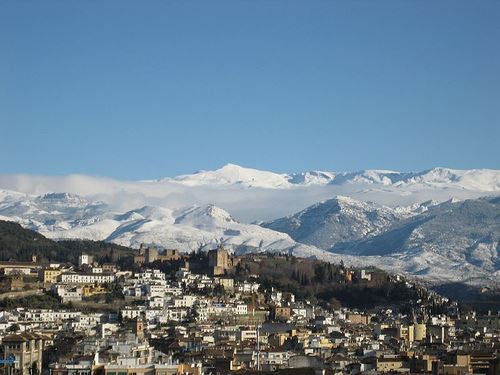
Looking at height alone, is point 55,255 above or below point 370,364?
above

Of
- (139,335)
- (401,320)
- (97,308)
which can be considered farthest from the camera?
(401,320)

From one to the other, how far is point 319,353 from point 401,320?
42466mm

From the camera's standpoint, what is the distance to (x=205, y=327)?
11612 centimetres

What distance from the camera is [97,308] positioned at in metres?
128

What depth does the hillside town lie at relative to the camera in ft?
253

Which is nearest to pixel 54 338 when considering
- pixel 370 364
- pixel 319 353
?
pixel 319 353

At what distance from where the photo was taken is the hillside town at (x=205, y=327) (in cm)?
7700

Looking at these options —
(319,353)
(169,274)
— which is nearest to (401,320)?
(169,274)

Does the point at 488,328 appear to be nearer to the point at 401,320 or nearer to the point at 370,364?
the point at 401,320

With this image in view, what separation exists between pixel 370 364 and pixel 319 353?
41.0 feet

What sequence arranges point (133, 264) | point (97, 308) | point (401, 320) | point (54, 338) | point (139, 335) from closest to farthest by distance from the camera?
1. point (54, 338)
2. point (139, 335)
3. point (97, 308)
4. point (401, 320)
5. point (133, 264)

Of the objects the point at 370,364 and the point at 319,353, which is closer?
the point at 370,364

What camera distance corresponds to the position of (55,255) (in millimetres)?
176625

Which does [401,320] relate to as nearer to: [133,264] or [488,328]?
[488,328]
